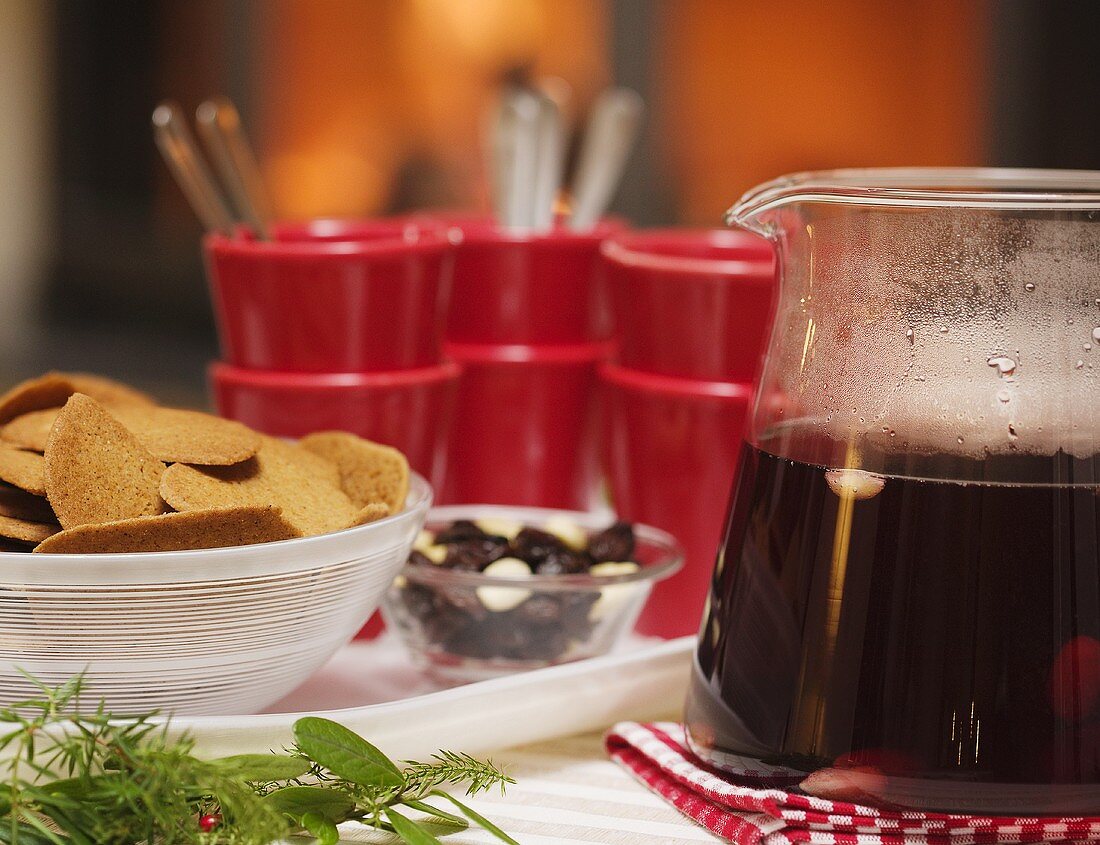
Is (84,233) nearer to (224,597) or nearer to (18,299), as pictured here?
(18,299)

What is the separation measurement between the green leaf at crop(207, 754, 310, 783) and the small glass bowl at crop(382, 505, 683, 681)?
0.53 feet

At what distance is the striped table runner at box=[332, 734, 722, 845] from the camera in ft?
1.58

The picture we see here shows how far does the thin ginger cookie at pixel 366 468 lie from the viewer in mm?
586

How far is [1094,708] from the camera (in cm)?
46

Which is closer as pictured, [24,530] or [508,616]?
[24,530]

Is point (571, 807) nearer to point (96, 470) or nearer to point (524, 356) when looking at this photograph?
point (96, 470)

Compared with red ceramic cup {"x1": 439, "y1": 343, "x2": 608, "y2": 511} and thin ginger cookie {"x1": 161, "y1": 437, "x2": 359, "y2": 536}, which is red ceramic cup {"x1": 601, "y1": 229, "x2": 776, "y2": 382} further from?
thin ginger cookie {"x1": 161, "y1": 437, "x2": 359, "y2": 536}

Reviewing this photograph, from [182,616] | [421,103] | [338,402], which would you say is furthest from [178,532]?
[421,103]

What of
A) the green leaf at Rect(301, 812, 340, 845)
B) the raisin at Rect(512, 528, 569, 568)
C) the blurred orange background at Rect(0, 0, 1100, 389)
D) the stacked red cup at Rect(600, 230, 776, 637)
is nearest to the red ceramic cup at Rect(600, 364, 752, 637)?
the stacked red cup at Rect(600, 230, 776, 637)

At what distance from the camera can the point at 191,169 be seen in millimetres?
745

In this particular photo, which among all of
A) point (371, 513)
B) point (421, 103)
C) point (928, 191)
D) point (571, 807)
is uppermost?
point (421, 103)

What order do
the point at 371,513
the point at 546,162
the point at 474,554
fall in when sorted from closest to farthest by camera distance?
the point at 371,513, the point at 474,554, the point at 546,162

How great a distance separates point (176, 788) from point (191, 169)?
42 centimetres

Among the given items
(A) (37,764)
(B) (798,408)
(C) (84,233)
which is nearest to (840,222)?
(B) (798,408)
